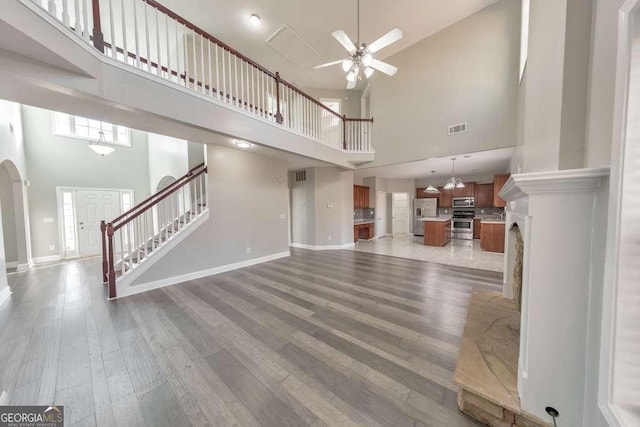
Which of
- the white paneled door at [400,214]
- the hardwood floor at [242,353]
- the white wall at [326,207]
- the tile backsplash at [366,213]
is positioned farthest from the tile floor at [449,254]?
the white paneled door at [400,214]

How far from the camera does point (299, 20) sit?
451 centimetres

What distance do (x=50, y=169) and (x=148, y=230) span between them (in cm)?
492

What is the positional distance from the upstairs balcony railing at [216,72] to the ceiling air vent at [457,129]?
201cm

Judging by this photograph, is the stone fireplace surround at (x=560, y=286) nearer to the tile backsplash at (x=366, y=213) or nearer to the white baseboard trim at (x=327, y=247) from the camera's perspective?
the white baseboard trim at (x=327, y=247)

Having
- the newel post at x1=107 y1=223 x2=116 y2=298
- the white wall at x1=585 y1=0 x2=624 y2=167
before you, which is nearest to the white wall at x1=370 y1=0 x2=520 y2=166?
the white wall at x1=585 y1=0 x2=624 y2=167

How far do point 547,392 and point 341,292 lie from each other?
7.56ft

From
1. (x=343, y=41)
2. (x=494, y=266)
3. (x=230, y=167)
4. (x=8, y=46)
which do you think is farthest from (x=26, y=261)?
(x=494, y=266)

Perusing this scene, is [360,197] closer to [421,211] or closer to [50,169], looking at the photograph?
[421,211]

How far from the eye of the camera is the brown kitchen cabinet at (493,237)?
5.72 meters

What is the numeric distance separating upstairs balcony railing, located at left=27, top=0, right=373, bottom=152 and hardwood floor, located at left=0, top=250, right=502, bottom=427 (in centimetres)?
308

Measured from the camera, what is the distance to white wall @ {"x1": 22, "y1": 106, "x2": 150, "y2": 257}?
5.42m

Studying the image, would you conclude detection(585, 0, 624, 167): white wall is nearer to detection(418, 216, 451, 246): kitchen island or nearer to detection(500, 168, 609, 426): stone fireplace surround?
detection(500, 168, 609, 426): stone fireplace surround

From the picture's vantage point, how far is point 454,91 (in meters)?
4.73

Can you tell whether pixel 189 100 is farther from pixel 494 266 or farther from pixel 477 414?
pixel 494 266
